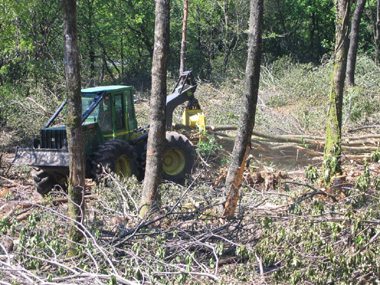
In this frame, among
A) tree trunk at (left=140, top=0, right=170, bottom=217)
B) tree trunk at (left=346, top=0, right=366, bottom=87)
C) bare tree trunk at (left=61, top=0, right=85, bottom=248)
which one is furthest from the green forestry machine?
tree trunk at (left=346, top=0, right=366, bottom=87)

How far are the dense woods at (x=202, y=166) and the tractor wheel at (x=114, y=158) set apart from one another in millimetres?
273

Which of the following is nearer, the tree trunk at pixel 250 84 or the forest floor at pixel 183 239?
the forest floor at pixel 183 239

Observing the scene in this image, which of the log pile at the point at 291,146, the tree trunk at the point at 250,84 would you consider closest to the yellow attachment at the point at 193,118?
the log pile at the point at 291,146

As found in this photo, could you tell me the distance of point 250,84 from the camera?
6875 mm

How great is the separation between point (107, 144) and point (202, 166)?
271cm

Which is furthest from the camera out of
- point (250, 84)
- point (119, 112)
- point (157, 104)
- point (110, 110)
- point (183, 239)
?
point (119, 112)

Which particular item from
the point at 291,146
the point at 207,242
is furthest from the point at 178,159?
the point at 207,242

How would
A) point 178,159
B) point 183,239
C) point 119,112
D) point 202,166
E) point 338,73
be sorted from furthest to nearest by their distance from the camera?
point 202,166
point 178,159
point 119,112
point 338,73
point 183,239

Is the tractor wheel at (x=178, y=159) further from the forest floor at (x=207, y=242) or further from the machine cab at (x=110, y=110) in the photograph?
the forest floor at (x=207, y=242)

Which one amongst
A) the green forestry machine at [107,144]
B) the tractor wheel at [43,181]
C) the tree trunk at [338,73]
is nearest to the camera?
the tree trunk at [338,73]

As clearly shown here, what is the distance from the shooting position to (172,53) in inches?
1050

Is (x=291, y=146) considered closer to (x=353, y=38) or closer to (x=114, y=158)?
(x=114, y=158)

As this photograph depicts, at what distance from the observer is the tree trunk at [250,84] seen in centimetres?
674

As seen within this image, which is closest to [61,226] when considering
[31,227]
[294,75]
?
[31,227]
